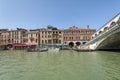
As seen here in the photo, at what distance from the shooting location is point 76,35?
66.6 metres

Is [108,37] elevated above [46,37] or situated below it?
below

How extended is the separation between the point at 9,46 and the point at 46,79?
66.6 metres

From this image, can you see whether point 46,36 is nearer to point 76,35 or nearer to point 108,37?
point 76,35

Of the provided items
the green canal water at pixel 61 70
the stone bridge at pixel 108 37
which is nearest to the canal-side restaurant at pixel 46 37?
the stone bridge at pixel 108 37

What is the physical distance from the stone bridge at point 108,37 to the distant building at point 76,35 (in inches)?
724

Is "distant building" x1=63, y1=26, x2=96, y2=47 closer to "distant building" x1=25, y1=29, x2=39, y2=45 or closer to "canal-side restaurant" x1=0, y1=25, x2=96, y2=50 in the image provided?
"canal-side restaurant" x1=0, y1=25, x2=96, y2=50

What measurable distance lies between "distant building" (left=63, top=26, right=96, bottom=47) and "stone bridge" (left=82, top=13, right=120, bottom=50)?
60.4 ft

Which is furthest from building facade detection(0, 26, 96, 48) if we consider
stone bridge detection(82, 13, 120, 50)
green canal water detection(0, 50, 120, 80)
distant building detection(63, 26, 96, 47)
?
green canal water detection(0, 50, 120, 80)

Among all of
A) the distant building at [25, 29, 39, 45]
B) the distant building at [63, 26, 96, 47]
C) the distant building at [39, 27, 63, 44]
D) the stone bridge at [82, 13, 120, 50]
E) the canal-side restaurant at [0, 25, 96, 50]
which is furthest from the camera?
the distant building at [25, 29, 39, 45]

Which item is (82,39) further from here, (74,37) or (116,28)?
(116,28)

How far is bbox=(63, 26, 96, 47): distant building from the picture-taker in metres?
65.8

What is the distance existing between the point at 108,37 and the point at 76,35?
2986 cm

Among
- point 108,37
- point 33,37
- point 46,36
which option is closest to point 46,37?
point 46,36

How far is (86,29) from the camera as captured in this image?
216ft
